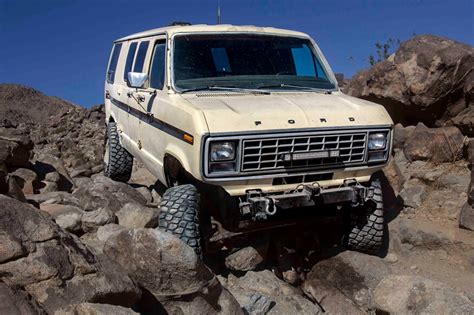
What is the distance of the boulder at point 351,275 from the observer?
5176 millimetres

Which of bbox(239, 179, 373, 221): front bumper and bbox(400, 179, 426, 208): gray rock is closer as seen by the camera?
bbox(239, 179, 373, 221): front bumper

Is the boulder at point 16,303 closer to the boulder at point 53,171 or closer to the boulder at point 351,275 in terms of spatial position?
the boulder at point 351,275

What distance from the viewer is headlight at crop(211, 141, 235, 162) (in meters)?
4.64

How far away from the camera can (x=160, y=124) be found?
18.5 feet

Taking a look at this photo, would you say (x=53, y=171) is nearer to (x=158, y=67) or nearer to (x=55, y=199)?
(x=55, y=199)

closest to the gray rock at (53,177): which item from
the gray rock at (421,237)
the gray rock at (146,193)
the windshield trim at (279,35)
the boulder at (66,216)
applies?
the gray rock at (146,193)

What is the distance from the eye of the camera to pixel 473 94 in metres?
7.24

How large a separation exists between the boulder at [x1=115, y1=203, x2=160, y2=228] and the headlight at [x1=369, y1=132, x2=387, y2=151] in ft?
7.74

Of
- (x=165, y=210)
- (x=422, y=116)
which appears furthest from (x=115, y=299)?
(x=422, y=116)

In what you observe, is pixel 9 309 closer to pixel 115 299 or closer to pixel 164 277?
pixel 115 299

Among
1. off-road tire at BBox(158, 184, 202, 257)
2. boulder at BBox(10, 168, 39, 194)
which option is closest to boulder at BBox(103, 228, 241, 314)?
off-road tire at BBox(158, 184, 202, 257)

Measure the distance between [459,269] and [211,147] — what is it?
2.95 metres

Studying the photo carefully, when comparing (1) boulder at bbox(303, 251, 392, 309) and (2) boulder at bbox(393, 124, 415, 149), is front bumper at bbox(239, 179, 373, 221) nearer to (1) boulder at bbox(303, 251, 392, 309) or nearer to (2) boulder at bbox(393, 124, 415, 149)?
(1) boulder at bbox(303, 251, 392, 309)

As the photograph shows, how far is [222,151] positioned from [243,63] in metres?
1.65
